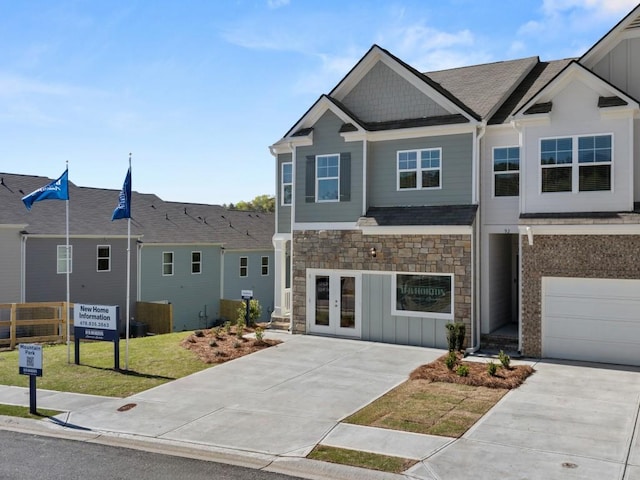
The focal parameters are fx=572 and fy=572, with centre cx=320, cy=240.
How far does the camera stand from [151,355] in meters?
16.6

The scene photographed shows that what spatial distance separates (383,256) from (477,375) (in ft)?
17.9

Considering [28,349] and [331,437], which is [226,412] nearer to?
[331,437]

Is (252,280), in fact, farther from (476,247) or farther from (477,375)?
(477,375)

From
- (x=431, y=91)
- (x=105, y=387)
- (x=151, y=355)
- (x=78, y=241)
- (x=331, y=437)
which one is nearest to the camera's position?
(x=331, y=437)

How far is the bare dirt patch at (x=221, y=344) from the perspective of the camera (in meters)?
16.2

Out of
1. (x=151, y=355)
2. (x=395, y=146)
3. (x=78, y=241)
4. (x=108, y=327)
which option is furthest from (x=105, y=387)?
(x=78, y=241)

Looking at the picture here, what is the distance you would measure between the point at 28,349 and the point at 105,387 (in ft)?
7.85

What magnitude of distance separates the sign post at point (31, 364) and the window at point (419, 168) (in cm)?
1140

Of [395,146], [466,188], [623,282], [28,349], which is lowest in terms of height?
[28,349]

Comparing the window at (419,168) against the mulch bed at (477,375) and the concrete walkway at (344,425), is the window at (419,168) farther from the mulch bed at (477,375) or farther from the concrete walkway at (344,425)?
the mulch bed at (477,375)

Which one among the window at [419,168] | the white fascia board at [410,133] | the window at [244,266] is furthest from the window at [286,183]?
the window at [244,266]

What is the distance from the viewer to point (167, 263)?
32250 mm

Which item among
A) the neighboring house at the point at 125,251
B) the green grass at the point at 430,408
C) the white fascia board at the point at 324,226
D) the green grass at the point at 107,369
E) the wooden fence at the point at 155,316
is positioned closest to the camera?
the green grass at the point at 430,408

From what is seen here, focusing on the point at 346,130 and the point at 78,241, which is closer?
the point at 346,130
